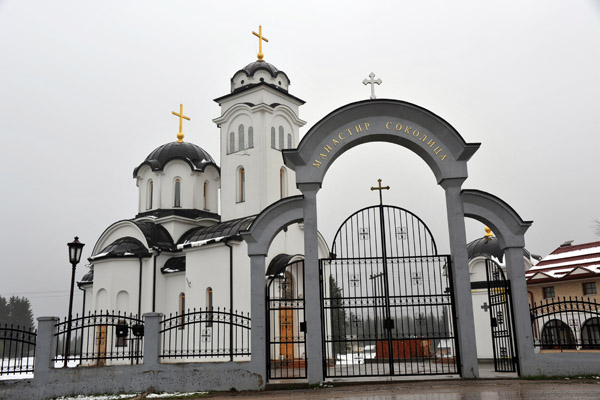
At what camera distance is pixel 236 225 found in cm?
2478

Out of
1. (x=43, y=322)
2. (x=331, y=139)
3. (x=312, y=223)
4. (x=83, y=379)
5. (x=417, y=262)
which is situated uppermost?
(x=331, y=139)

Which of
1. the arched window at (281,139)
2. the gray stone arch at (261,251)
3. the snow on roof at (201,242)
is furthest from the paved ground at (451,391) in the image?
the arched window at (281,139)

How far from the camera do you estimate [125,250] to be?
26422mm

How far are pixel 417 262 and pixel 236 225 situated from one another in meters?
13.8

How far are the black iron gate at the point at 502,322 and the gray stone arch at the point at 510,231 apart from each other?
0.67 feet

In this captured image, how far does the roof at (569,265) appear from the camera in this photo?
69.0 feet

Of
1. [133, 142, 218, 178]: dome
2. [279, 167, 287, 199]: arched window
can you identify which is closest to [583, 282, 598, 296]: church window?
[279, 167, 287, 199]: arched window

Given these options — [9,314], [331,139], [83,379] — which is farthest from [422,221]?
[9,314]

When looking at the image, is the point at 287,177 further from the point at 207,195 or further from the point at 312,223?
the point at 312,223

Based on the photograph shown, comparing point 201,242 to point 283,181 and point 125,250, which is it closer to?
point 125,250

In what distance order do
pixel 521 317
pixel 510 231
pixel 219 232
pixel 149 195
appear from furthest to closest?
pixel 149 195 → pixel 219 232 → pixel 510 231 → pixel 521 317

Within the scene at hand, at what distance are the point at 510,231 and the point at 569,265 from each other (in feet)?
38.5

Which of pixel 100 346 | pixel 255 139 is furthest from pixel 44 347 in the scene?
pixel 255 139

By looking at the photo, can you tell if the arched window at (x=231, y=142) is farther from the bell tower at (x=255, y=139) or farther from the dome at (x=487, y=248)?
the dome at (x=487, y=248)
